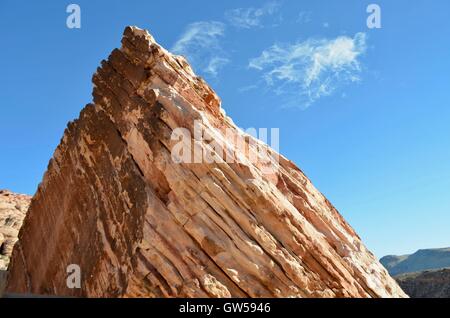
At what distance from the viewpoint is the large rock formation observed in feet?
47.0

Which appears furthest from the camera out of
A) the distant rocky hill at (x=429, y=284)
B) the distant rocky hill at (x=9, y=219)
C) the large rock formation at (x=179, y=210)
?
the distant rocky hill at (x=429, y=284)

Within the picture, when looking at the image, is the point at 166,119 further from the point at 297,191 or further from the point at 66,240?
the point at 66,240

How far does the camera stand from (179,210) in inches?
591

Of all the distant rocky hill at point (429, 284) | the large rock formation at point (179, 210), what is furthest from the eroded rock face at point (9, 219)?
the distant rocky hill at point (429, 284)

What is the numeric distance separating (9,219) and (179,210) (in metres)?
55.3

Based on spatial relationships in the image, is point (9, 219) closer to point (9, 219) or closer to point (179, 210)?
point (9, 219)

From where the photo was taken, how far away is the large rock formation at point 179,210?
47.0 feet

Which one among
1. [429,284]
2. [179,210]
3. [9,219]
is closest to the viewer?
[179,210]

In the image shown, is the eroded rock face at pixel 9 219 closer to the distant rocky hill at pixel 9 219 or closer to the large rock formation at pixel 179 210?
the distant rocky hill at pixel 9 219

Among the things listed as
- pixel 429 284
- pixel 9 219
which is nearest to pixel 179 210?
pixel 9 219

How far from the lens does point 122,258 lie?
593 inches

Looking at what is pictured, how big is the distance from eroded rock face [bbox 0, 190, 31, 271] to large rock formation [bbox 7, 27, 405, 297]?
1278 inches

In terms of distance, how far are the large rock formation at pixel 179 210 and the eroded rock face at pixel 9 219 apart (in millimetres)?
32465

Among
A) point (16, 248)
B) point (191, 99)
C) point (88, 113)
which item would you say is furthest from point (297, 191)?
point (16, 248)
